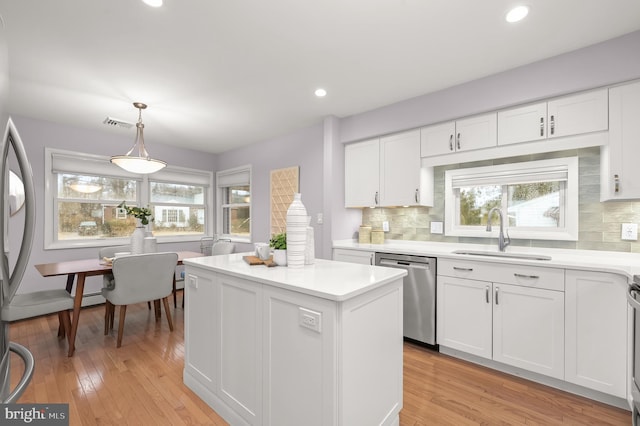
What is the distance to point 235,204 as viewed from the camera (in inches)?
210

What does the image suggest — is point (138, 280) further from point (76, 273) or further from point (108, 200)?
point (108, 200)

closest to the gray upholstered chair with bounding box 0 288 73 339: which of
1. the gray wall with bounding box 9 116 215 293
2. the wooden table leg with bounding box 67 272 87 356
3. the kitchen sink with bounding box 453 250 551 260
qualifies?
the wooden table leg with bounding box 67 272 87 356

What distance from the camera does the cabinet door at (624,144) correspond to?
6.47 feet

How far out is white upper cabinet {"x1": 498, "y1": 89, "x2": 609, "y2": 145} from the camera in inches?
82.7

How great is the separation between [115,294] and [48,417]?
2.22 meters

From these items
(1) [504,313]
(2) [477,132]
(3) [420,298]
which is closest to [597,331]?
(1) [504,313]

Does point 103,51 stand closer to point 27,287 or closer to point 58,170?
point 58,170

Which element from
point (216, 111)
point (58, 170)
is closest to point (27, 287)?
point (58, 170)

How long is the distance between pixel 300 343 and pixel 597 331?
2000 mm

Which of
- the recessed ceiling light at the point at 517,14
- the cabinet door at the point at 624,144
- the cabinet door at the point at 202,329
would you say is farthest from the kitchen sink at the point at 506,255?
the cabinet door at the point at 202,329

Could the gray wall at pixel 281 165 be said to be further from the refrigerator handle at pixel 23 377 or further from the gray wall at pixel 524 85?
the refrigerator handle at pixel 23 377

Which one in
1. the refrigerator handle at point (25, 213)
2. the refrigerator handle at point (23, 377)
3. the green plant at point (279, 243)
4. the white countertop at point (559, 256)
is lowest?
the refrigerator handle at point (23, 377)

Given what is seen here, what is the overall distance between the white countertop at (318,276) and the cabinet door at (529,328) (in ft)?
3.91

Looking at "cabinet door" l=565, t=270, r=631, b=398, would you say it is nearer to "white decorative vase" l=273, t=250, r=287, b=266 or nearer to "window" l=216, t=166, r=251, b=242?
"white decorative vase" l=273, t=250, r=287, b=266
